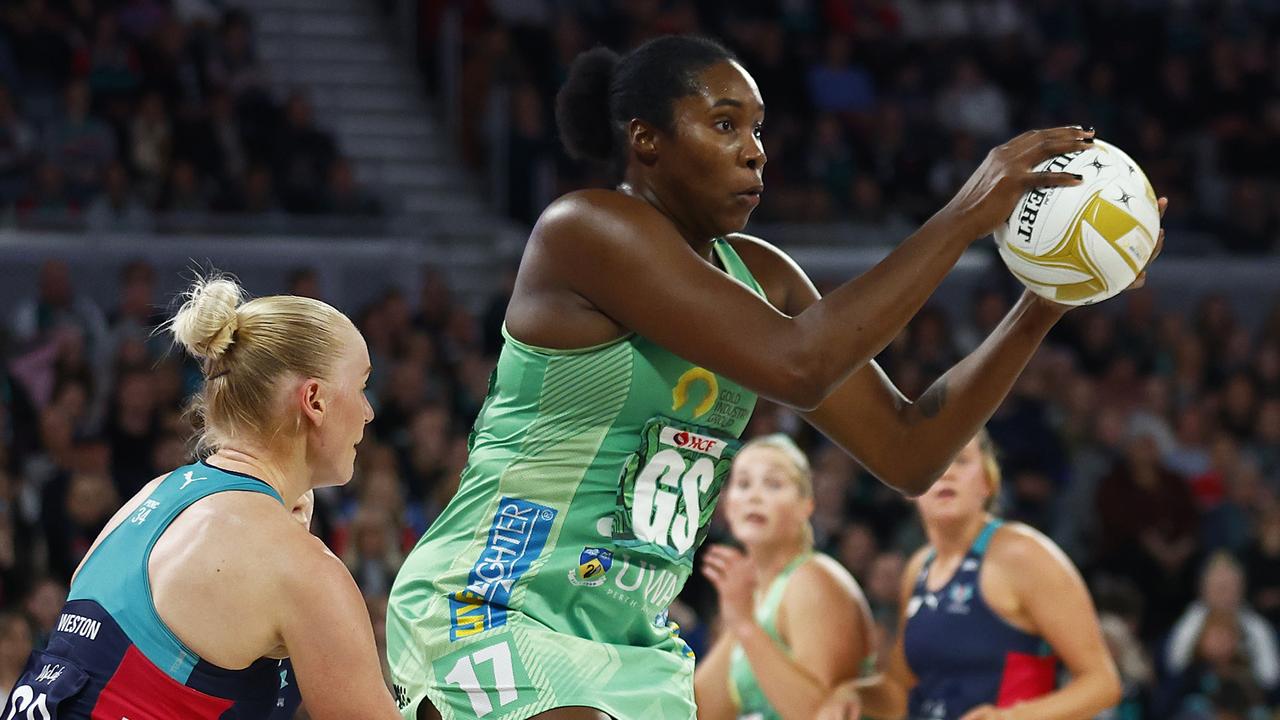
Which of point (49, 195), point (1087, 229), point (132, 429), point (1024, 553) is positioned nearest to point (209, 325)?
→ point (1087, 229)

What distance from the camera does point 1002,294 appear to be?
11.1m

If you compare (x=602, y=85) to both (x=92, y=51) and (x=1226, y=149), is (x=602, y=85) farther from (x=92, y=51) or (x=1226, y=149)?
(x=1226, y=149)

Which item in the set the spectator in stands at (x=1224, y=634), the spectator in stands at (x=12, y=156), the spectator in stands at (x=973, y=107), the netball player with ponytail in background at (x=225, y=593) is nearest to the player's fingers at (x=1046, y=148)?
the netball player with ponytail in background at (x=225, y=593)

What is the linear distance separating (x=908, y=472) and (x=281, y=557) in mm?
1225

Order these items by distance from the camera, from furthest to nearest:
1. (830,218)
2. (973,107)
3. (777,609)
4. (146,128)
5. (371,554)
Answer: (973,107) → (830,218) → (146,128) → (371,554) → (777,609)

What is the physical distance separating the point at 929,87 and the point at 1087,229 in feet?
35.7

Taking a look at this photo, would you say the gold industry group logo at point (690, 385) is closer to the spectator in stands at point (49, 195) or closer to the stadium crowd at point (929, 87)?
the spectator in stands at point (49, 195)

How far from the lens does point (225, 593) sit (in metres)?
2.44

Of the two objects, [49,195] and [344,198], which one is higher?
[49,195]

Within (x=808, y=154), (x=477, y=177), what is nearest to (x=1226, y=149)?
(x=808, y=154)

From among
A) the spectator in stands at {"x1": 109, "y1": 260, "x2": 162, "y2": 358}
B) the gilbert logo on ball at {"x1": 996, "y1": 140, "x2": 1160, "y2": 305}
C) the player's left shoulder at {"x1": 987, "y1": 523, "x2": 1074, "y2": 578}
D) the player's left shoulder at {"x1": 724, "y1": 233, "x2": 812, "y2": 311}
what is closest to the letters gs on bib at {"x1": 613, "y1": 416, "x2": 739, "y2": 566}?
the player's left shoulder at {"x1": 724, "y1": 233, "x2": 812, "y2": 311}

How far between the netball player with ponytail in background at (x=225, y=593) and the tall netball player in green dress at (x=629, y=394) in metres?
0.29

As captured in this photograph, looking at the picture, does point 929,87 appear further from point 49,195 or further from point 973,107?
point 49,195

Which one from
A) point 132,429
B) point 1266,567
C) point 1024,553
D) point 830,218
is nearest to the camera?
point 1024,553
